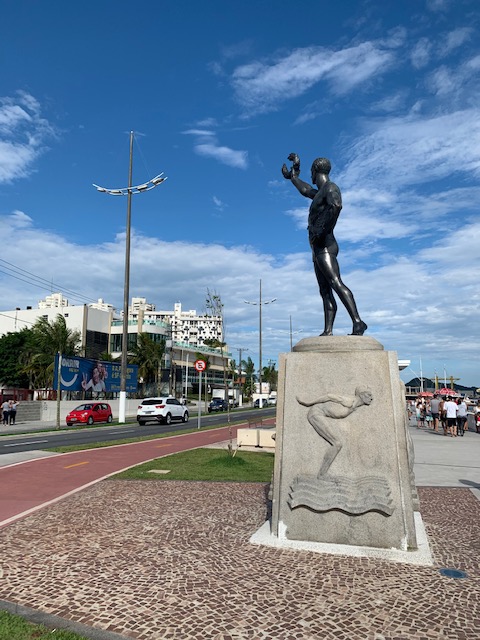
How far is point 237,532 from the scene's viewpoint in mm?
5945

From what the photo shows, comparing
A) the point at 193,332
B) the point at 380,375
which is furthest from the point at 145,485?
the point at 193,332

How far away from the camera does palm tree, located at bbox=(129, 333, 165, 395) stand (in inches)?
2318

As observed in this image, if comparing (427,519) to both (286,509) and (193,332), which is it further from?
(193,332)

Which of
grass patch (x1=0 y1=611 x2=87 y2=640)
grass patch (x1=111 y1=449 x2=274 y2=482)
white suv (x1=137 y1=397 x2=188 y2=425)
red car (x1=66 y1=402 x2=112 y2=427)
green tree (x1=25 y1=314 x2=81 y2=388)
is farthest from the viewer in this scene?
green tree (x1=25 y1=314 x2=81 y2=388)

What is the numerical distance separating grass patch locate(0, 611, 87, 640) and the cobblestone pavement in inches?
9.8

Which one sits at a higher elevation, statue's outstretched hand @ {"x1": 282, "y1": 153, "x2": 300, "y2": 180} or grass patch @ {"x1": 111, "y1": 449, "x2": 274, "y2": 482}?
statue's outstretched hand @ {"x1": 282, "y1": 153, "x2": 300, "y2": 180}

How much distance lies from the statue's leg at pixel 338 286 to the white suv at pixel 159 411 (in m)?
24.3

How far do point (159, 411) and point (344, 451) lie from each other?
24950 millimetres

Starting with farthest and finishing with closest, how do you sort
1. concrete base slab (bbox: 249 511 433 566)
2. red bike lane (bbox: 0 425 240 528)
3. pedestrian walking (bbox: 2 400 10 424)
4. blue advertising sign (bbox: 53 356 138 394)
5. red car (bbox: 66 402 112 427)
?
blue advertising sign (bbox: 53 356 138 394)
pedestrian walking (bbox: 2 400 10 424)
red car (bbox: 66 402 112 427)
red bike lane (bbox: 0 425 240 528)
concrete base slab (bbox: 249 511 433 566)

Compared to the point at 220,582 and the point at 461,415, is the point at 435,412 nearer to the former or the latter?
the point at 461,415

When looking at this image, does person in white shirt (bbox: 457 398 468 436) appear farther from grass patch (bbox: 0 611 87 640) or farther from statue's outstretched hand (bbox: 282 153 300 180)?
grass patch (bbox: 0 611 87 640)

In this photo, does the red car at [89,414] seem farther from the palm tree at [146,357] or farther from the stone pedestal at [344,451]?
the palm tree at [146,357]

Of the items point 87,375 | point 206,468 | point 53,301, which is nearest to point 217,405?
point 87,375

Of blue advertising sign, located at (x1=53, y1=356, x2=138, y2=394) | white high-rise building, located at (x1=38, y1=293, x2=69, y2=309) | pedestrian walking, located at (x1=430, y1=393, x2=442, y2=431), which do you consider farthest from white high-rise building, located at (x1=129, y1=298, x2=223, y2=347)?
pedestrian walking, located at (x1=430, y1=393, x2=442, y2=431)
